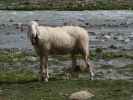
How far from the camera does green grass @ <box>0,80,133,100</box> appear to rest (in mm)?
18188

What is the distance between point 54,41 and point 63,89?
277cm

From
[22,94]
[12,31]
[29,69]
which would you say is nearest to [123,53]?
[29,69]

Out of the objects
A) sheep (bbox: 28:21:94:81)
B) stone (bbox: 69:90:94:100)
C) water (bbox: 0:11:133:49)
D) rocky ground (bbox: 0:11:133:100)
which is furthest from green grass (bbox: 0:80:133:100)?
water (bbox: 0:11:133:49)

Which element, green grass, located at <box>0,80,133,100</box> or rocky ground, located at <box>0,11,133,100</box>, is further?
rocky ground, located at <box>0,11,133,100</box>

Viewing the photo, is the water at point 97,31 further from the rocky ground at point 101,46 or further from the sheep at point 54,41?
the sheep at point 54,41

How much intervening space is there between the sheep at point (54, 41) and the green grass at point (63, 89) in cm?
113

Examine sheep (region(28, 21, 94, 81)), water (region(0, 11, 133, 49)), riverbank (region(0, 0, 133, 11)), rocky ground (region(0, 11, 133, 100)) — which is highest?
sheep (region(28, 21, 94, 81))

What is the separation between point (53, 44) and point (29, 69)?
10.4 ft

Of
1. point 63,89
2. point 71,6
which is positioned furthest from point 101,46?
point 71,6

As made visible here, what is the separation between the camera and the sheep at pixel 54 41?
2108 cm

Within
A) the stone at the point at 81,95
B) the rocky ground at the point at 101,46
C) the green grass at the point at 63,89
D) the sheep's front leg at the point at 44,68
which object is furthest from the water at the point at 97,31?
the stone at the point at 81,95

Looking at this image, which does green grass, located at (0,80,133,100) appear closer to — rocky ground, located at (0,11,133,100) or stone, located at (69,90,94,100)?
rocky ground, located at (0,11,133,100)

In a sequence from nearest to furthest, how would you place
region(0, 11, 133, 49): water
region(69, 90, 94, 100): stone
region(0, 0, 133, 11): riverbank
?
region(69, 90, 94, 100): stone < region(0, 11, 133, 49): water < region(0, 0, 133, 11): riverbank

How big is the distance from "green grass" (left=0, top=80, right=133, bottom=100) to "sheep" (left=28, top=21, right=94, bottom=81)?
113cm
